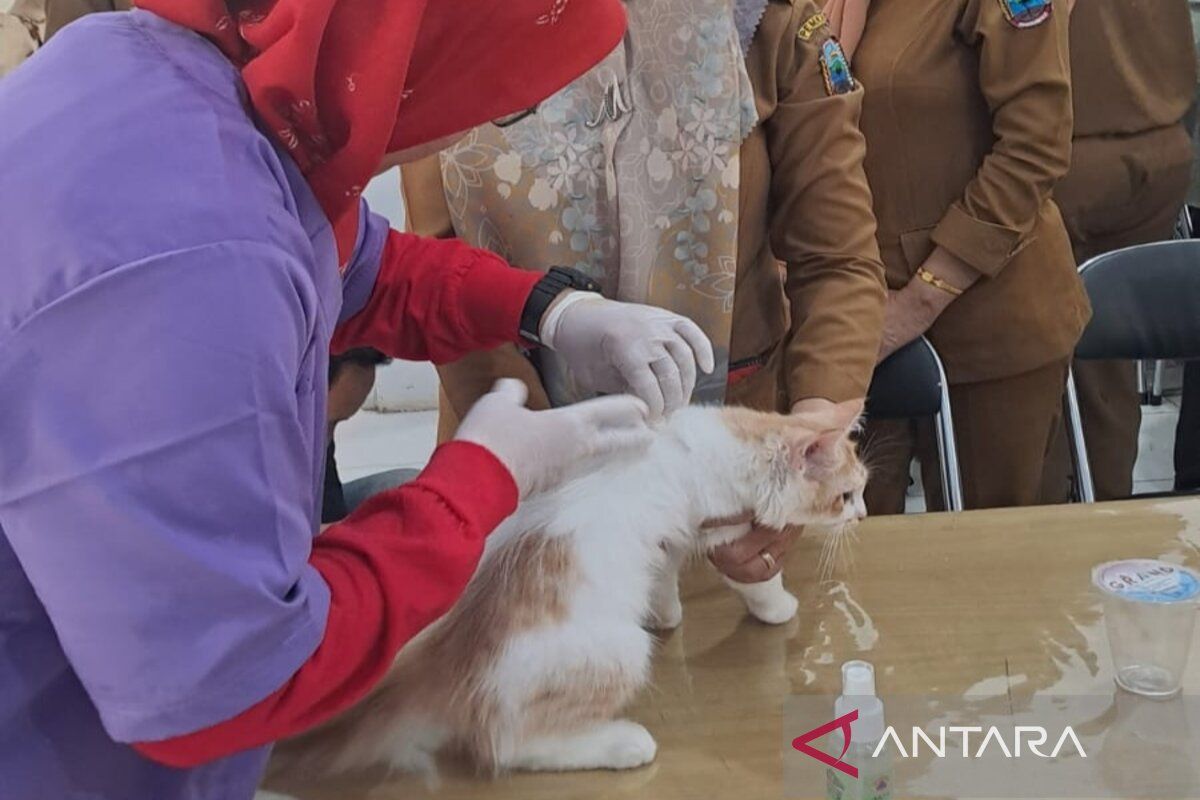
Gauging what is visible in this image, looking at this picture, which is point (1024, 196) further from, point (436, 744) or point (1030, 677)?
point (436, 744)

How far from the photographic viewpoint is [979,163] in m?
1.95

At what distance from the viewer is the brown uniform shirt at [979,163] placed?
1.84 meters

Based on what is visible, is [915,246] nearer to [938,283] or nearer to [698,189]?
[938,283]

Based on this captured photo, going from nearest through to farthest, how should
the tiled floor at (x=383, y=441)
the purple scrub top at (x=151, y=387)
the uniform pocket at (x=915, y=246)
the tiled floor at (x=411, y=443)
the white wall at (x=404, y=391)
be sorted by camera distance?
the purple scrub top at (x=151, y=387)
the uniform pocket at (x=915, y=246)
the tiled floor at (x=411, y=443)
the tiled floor at (x=383, y=441)
the white wall at (x=404, y=391)

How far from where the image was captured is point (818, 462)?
1202mm

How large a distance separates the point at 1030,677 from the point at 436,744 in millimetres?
588

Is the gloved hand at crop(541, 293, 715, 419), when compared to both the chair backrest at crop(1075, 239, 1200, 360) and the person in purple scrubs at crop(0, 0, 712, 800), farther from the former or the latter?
the chair backrest at crop(1075, 239, 1200, 360)

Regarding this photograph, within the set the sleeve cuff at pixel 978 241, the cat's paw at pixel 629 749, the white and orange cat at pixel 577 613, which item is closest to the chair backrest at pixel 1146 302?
the sleeve cuff at pixel 978 241

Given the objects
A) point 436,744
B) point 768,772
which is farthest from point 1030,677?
point 436,744

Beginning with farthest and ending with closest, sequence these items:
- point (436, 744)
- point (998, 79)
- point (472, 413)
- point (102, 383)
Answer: point (998, 79)
point (436, 744)
point (472, 413)
point (102, 383)

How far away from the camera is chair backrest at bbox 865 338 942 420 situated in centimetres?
183

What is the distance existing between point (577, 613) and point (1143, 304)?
137 centimetres

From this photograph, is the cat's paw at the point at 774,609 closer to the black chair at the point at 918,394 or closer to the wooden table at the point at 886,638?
the wooden table at the point at 886,638

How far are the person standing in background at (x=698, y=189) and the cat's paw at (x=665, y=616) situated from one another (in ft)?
0.40
